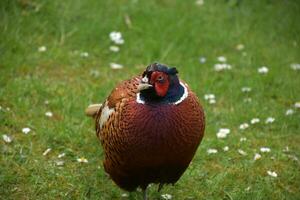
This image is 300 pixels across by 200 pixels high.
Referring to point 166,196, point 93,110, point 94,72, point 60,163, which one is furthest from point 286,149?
point 94,72

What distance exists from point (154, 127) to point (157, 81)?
0.97 ft

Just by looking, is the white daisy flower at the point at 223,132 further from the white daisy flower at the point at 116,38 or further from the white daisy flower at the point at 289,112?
the white daisy flower at the point at 116,38

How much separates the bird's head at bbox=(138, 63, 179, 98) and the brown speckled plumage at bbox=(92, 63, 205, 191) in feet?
0.24

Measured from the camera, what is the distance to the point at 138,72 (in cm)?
632

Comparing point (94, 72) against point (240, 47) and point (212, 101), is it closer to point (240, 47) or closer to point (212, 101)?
point (212, 101)

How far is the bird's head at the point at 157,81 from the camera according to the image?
3.84 meters

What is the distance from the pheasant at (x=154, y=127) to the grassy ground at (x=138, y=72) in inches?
27.7

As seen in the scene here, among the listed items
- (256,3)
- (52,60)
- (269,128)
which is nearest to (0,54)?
(52,60)

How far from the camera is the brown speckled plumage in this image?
152 inches

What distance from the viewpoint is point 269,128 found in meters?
5.59

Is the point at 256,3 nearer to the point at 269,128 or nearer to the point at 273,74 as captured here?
the point at 273,74

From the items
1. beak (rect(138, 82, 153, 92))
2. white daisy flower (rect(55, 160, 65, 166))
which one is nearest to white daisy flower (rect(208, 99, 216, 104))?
white daisy flower (rect(55, 160, 65, 166))

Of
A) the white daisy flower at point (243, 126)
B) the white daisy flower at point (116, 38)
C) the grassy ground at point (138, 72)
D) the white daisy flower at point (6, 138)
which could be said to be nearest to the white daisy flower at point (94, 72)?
the grassy ground at point (138, 72)

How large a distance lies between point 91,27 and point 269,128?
2406 millimetres
